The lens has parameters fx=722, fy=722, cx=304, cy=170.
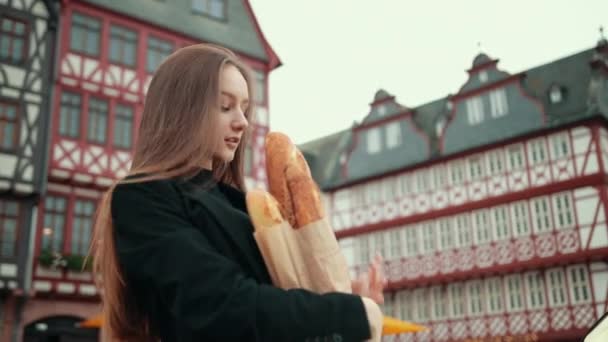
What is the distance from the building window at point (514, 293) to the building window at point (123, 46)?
1465 centimetres

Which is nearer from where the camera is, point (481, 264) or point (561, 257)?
point (561, 257)

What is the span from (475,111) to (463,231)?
15.6 ft

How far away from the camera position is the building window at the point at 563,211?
23853 millimetres

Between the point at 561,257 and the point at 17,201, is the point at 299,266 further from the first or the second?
the point at 561,257

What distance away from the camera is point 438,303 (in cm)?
2681

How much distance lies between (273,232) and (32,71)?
16.6 metres

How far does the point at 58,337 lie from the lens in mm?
16188

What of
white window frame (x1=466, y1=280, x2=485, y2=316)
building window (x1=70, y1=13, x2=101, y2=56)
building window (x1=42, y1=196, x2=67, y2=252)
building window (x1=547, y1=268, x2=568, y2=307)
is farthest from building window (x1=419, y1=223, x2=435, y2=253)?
building window (x1=42, y1=196, x2=67, y2=252)

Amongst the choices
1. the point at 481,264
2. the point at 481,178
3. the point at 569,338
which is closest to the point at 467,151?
the point at 481,178

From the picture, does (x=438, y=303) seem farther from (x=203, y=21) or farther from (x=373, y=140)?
(x=203, y=21)

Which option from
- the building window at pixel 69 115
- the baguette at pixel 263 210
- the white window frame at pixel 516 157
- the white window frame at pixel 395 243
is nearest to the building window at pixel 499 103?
the white window frame at pixel 516 157

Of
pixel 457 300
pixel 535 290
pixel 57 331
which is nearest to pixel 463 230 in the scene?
pixel 457 300

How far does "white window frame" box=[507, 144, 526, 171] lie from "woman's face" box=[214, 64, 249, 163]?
81.1 ft

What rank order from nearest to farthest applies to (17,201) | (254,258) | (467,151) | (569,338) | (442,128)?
(254,258)
(17,201)
(569,338)
(467,151)
(442,128)
